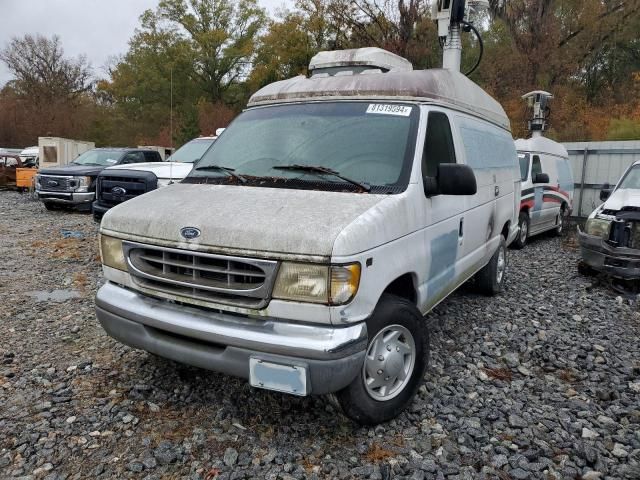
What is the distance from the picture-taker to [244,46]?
38.7 m

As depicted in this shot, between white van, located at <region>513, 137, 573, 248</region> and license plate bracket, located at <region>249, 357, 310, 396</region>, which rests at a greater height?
white van, located at <region>513, 137, 573, 248</region>

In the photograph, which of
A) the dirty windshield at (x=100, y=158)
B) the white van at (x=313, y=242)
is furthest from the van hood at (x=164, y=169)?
the white van at (x=313, y=242)

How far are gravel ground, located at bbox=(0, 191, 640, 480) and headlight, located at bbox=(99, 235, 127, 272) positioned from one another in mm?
943

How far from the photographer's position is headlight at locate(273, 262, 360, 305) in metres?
2.57

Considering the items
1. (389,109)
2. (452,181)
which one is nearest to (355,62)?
(389,109)

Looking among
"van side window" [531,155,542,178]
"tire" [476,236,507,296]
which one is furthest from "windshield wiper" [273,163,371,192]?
"van side window" [531,155,542,178]

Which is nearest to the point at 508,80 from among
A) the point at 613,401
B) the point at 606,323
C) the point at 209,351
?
the point at 606,323

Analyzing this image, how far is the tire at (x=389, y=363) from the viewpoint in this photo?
9.55 ft

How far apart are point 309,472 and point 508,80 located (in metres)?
23.9

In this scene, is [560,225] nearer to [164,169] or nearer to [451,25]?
[451,25]

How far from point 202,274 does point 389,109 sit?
6.07 feet

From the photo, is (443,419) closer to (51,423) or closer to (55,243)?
(51,423)

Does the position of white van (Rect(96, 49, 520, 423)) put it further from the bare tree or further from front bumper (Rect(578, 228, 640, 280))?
the bare tree

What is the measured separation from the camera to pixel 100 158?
525 inches
